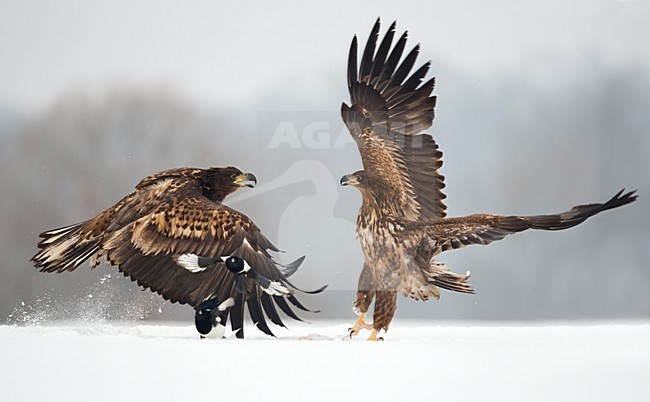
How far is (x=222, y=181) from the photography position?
3705 millimetres

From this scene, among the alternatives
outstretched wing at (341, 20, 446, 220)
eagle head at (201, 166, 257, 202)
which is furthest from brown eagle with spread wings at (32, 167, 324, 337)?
outstretched wing at (341, 20, 446, 220)

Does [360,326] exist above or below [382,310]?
below

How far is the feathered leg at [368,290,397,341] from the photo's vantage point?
348 cm

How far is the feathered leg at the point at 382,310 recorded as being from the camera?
3.48 m

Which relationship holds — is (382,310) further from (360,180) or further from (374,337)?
(360,180)

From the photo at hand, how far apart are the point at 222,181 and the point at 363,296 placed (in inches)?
34.7

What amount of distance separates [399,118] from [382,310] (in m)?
0.97

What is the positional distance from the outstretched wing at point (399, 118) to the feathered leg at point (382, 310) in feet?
1.52

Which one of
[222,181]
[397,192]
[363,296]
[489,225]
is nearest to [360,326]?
[363,296]

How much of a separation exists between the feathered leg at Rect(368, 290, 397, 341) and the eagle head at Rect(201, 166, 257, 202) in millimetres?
826

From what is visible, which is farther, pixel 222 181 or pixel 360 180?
pixel 222 181

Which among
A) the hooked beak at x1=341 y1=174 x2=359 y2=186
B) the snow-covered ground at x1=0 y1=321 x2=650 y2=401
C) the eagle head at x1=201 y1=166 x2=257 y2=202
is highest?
the hooked beak at x1=341 y1=174 x2=359 y2=186

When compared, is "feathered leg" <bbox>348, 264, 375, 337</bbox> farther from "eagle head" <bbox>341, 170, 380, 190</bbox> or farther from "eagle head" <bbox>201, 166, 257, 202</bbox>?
"eagle head" <bbox>201, 166, 257, 202</bbox>

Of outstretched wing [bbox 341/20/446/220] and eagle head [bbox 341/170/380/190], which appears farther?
outstretched wing [bbox 341/20/446/220]
